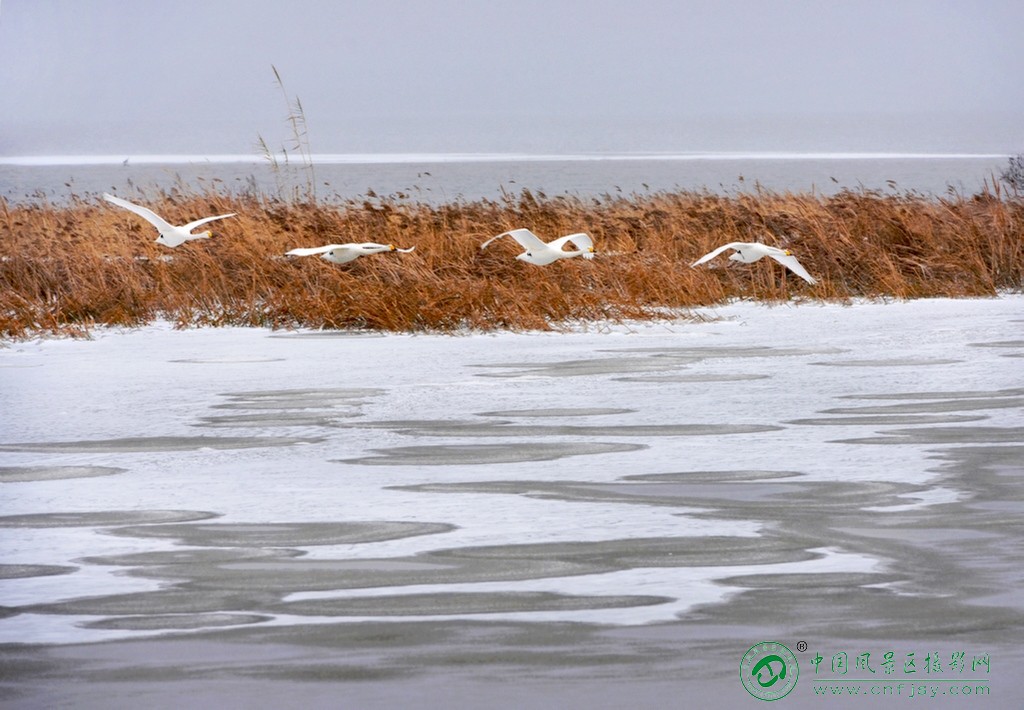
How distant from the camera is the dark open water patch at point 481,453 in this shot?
6023mm

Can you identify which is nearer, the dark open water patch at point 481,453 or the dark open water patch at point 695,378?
the dark open water patch at point 481,453

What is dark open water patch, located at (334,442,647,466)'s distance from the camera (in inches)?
237

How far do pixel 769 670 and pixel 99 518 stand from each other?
2503 mm

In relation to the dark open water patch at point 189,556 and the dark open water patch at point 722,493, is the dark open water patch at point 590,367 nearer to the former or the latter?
the dark open water patch at point 722,493

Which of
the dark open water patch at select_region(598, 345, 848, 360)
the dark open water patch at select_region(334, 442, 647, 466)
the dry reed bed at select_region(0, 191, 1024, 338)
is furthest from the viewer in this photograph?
the dry reed bed at select_region(0, 191, 1024, 338)

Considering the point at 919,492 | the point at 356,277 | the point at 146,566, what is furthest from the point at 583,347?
the point at 146,566

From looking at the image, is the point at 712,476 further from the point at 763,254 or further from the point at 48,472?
the point at 763,254

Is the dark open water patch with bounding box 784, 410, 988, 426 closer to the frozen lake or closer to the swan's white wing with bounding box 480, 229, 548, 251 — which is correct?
the frozen lake

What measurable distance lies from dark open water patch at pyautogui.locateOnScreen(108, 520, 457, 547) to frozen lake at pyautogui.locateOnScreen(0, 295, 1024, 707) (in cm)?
2

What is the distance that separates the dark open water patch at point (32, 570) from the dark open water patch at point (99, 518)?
51 centimetres

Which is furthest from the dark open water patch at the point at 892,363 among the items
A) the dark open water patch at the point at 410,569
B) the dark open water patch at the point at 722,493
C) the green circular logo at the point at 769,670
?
the green circular logo at the point at 769,670

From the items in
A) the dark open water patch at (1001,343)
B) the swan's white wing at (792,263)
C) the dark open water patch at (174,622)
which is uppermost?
the swan's white wing at (792,263)

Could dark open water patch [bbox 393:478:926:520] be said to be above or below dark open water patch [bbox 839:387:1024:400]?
above

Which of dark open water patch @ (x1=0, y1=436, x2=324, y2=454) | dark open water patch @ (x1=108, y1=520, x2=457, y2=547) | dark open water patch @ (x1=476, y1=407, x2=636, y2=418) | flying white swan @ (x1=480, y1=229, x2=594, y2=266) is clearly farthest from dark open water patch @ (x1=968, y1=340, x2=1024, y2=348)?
dark open water patch @ (x1=108, y1=520, x2=457, y2=547)
